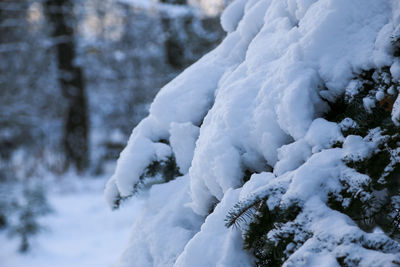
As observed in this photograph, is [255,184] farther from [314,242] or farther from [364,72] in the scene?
[364,72]

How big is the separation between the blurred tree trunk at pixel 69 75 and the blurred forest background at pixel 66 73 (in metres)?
0.03

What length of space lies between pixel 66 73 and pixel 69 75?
3.8 inches

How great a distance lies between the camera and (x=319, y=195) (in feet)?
3.96

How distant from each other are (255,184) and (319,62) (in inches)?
20.8

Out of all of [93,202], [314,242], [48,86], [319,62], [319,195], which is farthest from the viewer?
[48,86]

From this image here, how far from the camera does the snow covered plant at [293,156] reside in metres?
1.17

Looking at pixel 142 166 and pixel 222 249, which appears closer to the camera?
pixel 222 249

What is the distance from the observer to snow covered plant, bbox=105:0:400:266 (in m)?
1.17

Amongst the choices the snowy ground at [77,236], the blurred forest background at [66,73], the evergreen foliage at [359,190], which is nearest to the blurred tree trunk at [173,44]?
the blurred forest background at [66,73]

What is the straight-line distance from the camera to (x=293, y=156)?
4.50 feet

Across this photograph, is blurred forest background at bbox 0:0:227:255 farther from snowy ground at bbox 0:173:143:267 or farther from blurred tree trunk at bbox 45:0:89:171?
snowy ground at bbox 0:173:143:267

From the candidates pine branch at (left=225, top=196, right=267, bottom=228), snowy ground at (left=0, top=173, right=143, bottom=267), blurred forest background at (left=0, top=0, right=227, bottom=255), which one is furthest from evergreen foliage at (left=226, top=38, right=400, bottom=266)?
blurred forest background at (left=0, top=0, right=227, bottom=255)

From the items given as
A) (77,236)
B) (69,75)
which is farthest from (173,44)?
(77,236)

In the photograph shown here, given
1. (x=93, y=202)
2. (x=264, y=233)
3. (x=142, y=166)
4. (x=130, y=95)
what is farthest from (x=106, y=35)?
(x=264, y=233)
